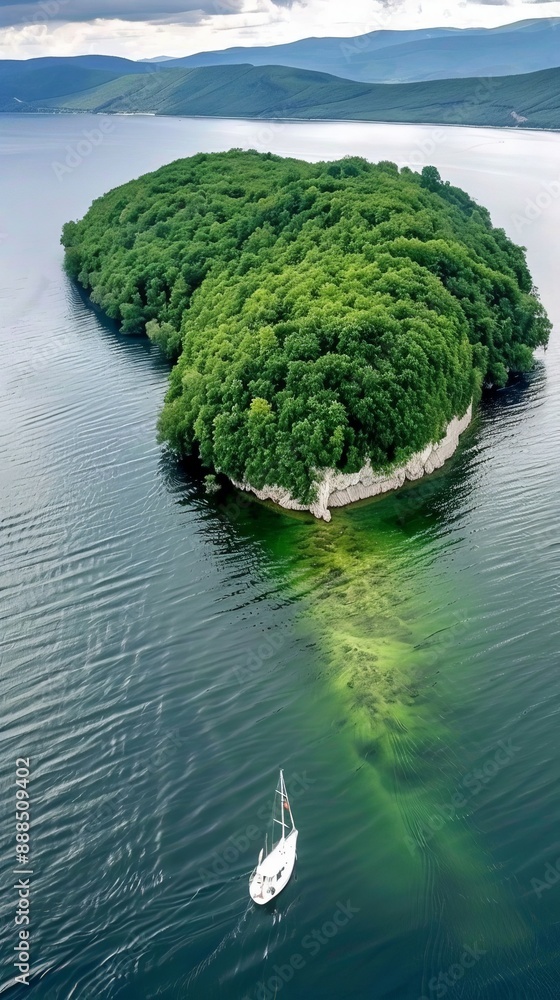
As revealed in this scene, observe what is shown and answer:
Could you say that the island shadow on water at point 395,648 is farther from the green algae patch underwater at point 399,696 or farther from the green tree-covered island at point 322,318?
the green tree-covered island at point 322,318

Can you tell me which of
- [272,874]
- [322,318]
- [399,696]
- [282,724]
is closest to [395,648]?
[399,696]

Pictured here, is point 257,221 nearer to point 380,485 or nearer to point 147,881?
point 380,485

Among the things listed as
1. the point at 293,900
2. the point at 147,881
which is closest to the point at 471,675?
the point at 293,900

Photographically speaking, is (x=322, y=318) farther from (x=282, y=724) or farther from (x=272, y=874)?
(x=272, y=874)

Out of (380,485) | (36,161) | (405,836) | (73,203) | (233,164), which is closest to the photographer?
(405,836)

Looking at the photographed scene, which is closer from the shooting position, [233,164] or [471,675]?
[471,675]

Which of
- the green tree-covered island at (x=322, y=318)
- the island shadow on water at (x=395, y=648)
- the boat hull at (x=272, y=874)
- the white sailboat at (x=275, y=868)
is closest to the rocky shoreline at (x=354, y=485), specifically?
the green tree-covered island at (x=322, y=318)
